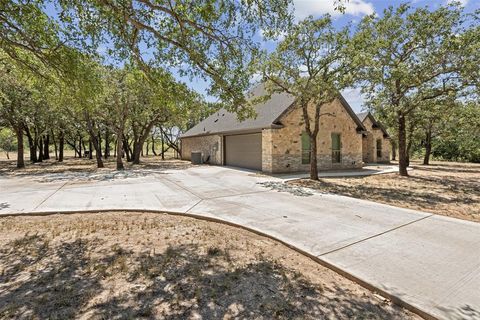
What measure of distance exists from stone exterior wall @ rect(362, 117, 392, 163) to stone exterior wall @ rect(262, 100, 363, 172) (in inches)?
286

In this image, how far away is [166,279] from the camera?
3.31 meters

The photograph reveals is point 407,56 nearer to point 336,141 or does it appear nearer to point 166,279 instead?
point 336,141

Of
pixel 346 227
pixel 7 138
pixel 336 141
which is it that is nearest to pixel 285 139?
pixel 336 141

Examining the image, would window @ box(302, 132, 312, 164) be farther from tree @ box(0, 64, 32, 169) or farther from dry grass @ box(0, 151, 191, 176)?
tree @ box(0, 64, 32, 169)

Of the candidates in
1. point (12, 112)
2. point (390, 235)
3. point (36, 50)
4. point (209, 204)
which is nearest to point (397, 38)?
point (390, 235)

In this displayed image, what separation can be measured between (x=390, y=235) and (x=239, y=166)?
13.8 meters

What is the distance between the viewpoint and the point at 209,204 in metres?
7.25

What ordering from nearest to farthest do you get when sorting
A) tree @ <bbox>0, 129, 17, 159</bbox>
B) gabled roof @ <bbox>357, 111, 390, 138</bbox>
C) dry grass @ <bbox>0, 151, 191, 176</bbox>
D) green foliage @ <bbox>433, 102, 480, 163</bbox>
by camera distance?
dry grass @ <bbox>0, 151, 191, 176</bbox> < green foliage @ <bbox>433, 102, 480, 163</bbox> < gabled roof @ <bbox>357, 111, 390, 138</bbox> < tree @ <bbox>0, 129, 17, 159</bbox>

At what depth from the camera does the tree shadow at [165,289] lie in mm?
2678

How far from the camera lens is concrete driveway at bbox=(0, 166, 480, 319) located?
316 cm

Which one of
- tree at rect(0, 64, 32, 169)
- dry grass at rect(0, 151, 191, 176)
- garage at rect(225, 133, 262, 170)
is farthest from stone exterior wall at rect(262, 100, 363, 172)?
tree at rect(0, 64, 32, 169)

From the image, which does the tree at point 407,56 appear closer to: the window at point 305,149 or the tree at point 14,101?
the window at point 305,149

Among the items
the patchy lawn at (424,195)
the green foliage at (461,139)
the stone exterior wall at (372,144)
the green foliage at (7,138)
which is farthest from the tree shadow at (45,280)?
the green foliage at (7,138)

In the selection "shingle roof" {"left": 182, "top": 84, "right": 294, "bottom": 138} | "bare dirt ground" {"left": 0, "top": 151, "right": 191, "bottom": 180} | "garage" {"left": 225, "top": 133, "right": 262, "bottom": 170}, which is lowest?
"bare dirt ground" {"left": 0, "top": 151, "right": 191, "bottom": 180}
